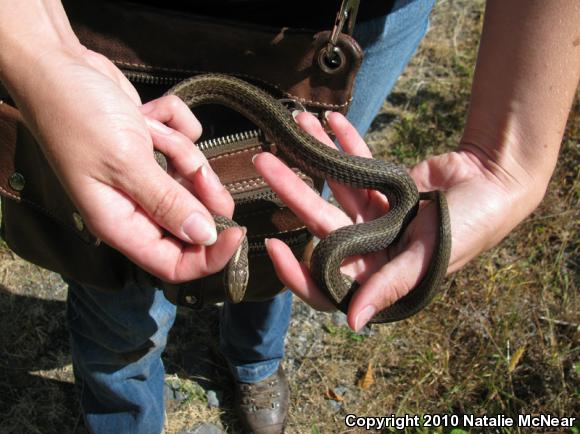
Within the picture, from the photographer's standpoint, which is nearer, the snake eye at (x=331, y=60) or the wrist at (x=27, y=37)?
the wrist at (x=27, y=37)

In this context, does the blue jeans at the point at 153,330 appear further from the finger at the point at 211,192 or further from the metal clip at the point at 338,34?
the finger at the point at 211,192

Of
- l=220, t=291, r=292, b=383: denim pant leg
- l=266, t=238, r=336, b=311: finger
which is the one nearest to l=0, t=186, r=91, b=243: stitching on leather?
l=266, t=238, r=336, b=311: finger

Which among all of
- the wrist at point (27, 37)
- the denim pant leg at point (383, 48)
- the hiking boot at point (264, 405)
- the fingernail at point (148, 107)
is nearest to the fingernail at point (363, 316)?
the denim pant leg at point (383, 48)

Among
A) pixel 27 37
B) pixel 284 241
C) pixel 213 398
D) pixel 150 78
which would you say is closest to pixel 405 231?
pixel 284 241

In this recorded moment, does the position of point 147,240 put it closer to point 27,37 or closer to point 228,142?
point 228,142

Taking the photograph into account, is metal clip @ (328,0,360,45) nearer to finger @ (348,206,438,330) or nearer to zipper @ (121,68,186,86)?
zipper @ (121,68,186,86)

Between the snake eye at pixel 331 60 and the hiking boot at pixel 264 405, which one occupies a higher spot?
the snake eye at pixel 331 60
